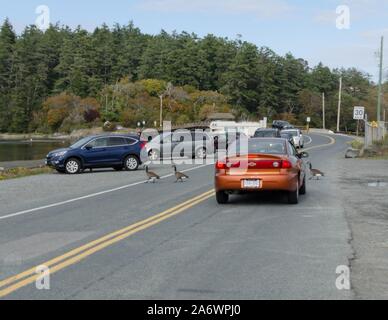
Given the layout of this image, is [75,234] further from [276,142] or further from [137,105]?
[137,105]

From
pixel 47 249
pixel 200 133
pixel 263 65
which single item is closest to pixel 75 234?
pixel 47 249

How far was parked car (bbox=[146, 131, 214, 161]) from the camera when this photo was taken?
111ft

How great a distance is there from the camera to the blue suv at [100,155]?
2581cm

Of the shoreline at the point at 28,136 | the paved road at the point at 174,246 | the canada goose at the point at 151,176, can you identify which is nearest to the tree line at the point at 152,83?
the shoreline at the point at 28,136

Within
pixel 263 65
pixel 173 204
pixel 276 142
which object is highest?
pixel 263 65

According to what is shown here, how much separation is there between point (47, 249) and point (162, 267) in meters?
2.15

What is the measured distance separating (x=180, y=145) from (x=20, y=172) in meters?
10.9

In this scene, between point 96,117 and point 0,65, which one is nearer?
point 96,117

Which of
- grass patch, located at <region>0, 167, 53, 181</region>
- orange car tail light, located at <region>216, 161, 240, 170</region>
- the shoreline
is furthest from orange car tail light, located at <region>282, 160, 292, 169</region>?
the shoreline

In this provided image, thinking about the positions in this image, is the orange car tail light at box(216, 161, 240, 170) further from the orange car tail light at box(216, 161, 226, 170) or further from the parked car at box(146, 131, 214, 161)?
the parked car at box(146, 131, 214, 161)

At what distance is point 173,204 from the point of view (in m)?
14.0

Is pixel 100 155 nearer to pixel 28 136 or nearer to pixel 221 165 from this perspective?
pixel 221 165

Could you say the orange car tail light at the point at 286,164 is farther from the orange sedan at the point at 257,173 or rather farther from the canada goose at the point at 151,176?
the canada goose at the point at 151,176
